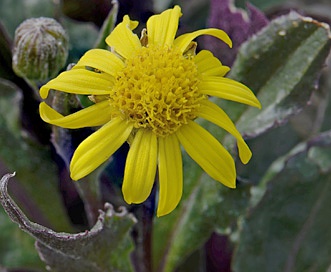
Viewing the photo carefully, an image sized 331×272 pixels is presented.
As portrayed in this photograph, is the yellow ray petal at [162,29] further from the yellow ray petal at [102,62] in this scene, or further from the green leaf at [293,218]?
the green leaf at [293,218]

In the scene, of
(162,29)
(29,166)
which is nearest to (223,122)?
(162,29)

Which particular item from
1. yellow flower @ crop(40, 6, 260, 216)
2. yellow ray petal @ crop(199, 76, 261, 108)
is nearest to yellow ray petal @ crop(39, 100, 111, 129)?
yellow flower @ crop(40, 6, 260, 216)

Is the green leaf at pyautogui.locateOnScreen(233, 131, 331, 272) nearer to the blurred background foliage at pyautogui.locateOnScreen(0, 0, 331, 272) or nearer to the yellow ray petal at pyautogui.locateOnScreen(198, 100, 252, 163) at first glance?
the blurred background foliage at pyautogui.locateOnScreen(0, 0, 331, 272)

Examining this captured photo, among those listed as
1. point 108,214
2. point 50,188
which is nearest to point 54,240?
point 108,214

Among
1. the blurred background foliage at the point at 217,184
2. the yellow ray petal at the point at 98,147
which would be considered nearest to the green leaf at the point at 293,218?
the blurred background foliage at the point at 217,184

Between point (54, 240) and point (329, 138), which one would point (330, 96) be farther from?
point (54, 240)
